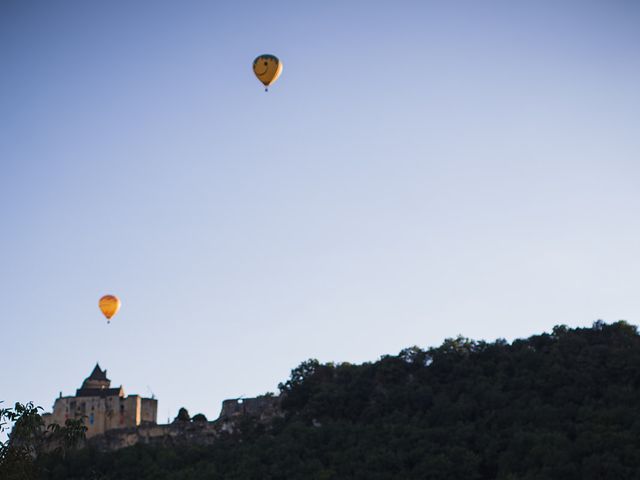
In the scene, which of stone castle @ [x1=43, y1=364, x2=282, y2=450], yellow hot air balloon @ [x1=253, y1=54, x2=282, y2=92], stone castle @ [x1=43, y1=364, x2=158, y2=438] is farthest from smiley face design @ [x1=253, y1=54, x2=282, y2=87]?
stone castle @ [x1=43, y1=364, x2=158, y2=438]

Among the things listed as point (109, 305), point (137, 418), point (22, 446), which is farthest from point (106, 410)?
point (22, 446)

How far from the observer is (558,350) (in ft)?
231

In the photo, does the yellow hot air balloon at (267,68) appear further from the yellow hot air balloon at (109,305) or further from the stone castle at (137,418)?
the stone castle at (137,418)

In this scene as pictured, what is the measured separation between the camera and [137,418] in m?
76.0

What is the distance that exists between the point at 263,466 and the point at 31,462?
3756cm

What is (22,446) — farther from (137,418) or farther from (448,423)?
(137,418)

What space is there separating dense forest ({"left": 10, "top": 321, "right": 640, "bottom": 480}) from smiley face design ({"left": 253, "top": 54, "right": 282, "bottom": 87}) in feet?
71.7

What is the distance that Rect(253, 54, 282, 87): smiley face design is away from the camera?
52031 millimetres

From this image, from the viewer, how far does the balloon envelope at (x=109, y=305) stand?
58.4 m

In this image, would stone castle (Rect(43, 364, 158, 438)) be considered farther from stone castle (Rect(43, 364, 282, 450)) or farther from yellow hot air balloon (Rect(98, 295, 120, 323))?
yellow hot air balloon (Rect(98, 295, 120, 323))

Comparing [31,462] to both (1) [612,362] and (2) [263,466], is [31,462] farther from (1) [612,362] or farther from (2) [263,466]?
(1) [612,362]

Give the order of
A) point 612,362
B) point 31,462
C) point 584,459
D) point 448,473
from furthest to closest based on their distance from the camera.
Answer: point 612,362, point 448,473, point 584,459, point 31,462

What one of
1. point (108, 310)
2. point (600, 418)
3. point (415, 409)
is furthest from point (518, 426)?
point (108, 310)

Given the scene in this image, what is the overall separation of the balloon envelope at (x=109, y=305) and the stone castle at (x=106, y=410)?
1833 cm
